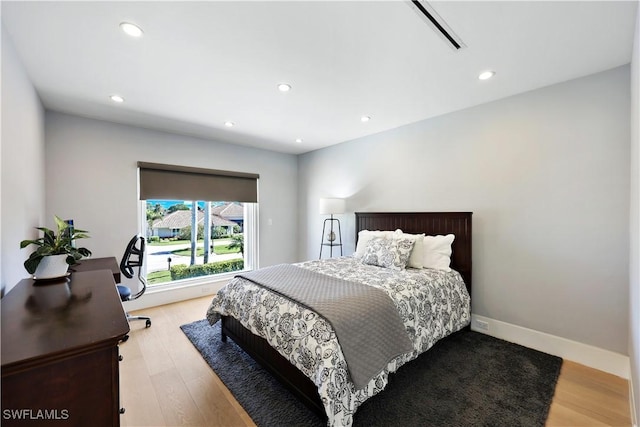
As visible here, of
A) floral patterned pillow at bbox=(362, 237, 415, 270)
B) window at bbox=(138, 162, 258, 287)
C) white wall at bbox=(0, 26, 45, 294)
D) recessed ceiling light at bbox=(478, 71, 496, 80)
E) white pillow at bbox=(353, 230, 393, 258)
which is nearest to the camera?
white wall at bbox=(0, 26, 45, 294)

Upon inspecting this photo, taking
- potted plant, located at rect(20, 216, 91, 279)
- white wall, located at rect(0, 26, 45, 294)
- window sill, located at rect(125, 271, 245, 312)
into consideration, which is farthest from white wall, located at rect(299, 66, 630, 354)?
white wall, located at rect(0, 26, 45, 294)

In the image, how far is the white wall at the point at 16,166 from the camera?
163cm

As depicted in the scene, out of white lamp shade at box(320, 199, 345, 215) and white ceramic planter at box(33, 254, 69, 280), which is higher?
white lamp shade at box(320, 199, 345, 215)

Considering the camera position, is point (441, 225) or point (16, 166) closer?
point (16, 166)

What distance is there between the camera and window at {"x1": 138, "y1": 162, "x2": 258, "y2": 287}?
12.7 ft

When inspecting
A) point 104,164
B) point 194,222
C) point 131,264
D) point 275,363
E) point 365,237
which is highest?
point 104,164

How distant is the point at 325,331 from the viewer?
64.8 inches

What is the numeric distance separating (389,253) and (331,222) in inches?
72.3

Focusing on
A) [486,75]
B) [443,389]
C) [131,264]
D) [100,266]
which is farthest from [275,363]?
[486,75]

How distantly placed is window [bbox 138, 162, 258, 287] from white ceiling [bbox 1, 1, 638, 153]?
42.7 inches

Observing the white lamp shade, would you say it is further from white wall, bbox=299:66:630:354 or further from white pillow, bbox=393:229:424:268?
white pillow, bbox=393:229:424:268

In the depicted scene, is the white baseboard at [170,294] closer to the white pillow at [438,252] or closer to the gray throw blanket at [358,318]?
the gray throw blanket at [358,318]

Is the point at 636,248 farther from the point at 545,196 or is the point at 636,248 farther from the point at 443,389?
the point at 443,389

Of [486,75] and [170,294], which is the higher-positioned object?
[486,75]
